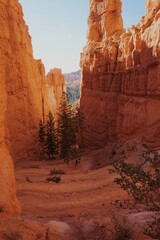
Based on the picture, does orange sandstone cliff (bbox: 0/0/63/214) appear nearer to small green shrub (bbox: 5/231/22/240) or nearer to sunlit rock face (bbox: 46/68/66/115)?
small green shrub (bbox: 5/231/22/240)

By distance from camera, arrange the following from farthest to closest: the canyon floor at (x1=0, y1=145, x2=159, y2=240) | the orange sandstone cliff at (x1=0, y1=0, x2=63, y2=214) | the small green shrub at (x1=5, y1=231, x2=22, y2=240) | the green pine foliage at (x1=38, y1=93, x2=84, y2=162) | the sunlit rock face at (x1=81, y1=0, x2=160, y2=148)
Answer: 1. the green pine foliage at (x1=38, y1=93, x2=84, y2=162)
2. the orange sandstone cliff at (x1=0, y1=0, x2=63, y2=214)
3. the sunlit rock face at (x1=81, y1=0, x2=160, y2=148)
4. the canyon floor at (x1=0, y1=145, x2=159, y2=240)
5. the small green shrub at (x1=5, y1=231, x2=22, y2=240)

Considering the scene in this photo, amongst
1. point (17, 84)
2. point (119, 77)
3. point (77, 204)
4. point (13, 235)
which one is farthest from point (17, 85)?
point (13, 235)

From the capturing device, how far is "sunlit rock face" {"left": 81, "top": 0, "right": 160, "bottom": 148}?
2508cm

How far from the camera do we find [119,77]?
33.7 meters

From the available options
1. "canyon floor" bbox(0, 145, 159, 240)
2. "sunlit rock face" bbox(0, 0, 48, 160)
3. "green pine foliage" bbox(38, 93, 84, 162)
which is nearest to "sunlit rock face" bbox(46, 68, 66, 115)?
"green pine foliage" bbox(38, 93, 84, 162)

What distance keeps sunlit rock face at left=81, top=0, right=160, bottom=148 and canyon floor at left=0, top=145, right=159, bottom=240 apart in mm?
5926

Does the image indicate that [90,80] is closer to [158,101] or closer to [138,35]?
[138,35]

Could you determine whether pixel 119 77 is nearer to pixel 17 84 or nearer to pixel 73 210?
pixel 17 84

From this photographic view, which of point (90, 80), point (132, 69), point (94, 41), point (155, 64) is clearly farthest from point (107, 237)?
point (94, 41)

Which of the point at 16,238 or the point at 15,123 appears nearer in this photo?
the point at 16,238

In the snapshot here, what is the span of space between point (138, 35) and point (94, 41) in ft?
62.5

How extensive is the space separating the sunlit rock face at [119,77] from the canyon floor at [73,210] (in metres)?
5.93

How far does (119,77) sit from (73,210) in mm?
23160

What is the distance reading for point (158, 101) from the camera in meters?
24.2
